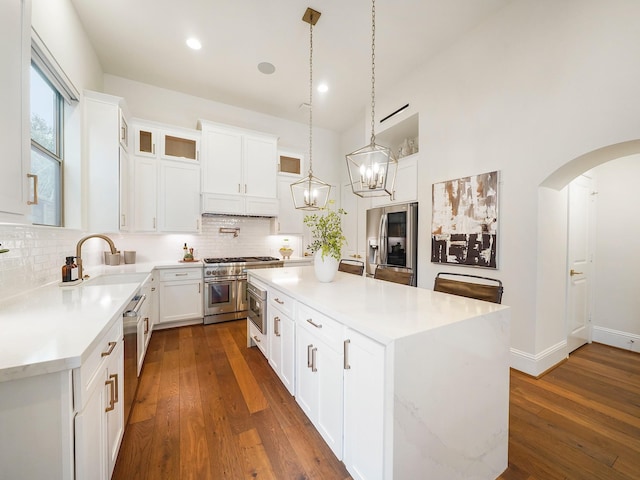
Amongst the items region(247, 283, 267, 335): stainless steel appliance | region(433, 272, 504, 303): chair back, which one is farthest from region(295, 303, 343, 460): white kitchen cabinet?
region(433, 272, 504, 303): chair back

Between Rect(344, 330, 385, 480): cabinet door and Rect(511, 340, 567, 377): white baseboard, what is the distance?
2.13 meters

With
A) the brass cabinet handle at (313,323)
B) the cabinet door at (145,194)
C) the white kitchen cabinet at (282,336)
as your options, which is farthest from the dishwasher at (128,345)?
the cabinet door at (145,194)

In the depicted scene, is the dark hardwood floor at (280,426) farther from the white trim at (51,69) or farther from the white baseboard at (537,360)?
the white trim at (51,69)

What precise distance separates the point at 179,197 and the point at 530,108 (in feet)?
13.9

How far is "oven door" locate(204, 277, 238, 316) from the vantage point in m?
3.62

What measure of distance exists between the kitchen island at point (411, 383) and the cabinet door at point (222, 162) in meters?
2.93

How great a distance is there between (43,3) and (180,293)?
2.96 meters

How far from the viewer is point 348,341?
1.26m

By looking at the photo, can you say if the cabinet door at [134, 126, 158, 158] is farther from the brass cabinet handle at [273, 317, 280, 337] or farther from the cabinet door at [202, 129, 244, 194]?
the brass cabinet handle at [273, 317, 280, 337]

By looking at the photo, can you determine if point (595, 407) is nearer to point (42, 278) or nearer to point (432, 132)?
point (432, 132)

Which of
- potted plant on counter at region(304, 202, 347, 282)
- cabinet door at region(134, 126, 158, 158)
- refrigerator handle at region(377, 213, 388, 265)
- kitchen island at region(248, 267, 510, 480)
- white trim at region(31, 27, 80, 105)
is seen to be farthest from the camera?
refrigerator handle at region(377, 213, 388, 265)

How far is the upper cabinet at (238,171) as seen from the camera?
382 centimetres

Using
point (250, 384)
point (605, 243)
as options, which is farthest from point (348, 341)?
point (605, 243)

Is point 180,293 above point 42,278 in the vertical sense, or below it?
below
